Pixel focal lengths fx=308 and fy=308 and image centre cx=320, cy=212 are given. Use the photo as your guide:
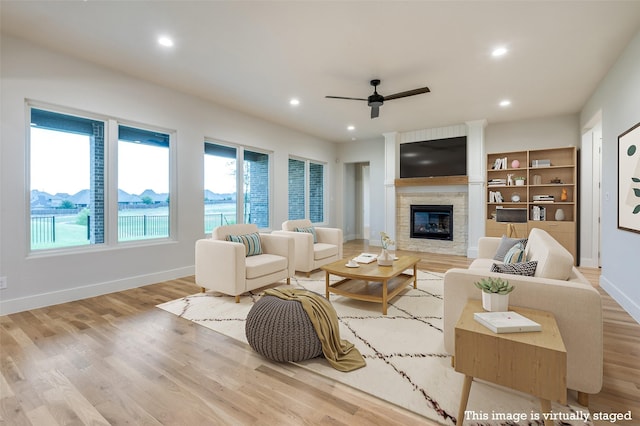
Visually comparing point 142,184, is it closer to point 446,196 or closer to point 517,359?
point 517,359

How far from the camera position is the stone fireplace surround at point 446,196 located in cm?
632

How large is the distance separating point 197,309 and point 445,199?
565cm

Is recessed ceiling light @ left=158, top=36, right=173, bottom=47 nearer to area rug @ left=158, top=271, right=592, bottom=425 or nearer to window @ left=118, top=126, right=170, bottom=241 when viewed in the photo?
window @ left=118, top=126, right=170, bottom=241

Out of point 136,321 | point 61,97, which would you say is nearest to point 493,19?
point 136,321

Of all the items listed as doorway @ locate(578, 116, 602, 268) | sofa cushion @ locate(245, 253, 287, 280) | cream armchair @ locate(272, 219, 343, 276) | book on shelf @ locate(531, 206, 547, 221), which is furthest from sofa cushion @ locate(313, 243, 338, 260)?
doorway @ locate(578, 116, 602, 268)

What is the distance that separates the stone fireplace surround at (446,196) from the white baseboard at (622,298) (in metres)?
2.42

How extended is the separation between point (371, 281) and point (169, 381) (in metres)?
2.13

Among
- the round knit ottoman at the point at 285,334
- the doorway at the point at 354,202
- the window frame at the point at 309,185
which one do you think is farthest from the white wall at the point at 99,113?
the doorway at the point at 354,202

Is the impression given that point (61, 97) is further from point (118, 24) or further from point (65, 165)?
point (118, 24)

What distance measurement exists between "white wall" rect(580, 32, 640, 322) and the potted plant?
2320 mm

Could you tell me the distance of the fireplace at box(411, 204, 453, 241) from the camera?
6.92m

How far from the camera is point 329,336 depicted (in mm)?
2189

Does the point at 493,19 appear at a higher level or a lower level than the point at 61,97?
higher

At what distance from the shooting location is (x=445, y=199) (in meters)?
6.90
